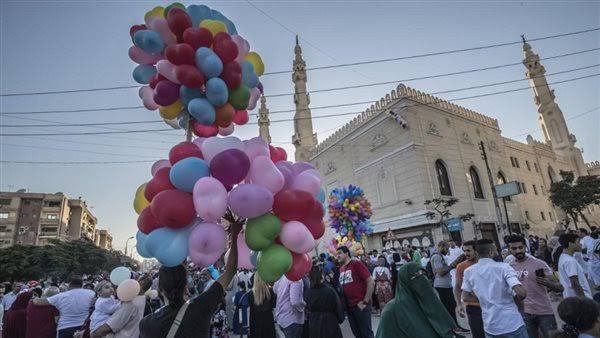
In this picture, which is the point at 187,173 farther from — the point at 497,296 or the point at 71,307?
the point at 71,307

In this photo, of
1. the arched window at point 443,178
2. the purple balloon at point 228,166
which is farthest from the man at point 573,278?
the arched window at point 443,178

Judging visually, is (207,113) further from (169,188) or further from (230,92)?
(169,188)

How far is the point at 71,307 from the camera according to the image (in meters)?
5.12

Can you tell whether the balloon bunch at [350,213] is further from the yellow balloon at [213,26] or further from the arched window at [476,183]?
the arched window at [476,183]

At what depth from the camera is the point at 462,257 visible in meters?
5.58

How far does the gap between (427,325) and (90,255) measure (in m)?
46.0

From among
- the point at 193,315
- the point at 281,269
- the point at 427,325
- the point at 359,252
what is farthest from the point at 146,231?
the point at 359,252

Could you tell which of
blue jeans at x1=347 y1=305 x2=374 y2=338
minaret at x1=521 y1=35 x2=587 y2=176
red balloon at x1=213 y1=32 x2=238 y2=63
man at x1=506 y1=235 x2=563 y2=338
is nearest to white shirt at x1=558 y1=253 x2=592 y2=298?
man at x1=506 y1=235 x2=563 y2=338

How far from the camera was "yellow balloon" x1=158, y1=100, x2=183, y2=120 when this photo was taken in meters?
3.28

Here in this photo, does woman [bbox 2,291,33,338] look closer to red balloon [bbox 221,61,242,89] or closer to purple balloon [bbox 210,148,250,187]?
red balloon [bbox 221,61,242,89]

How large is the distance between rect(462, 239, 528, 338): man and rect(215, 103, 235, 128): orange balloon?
3348 millimetres

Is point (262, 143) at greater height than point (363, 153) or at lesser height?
lesser

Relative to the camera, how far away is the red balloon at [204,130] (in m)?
3.21

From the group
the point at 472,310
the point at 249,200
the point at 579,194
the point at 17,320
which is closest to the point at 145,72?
the point at 249,200
